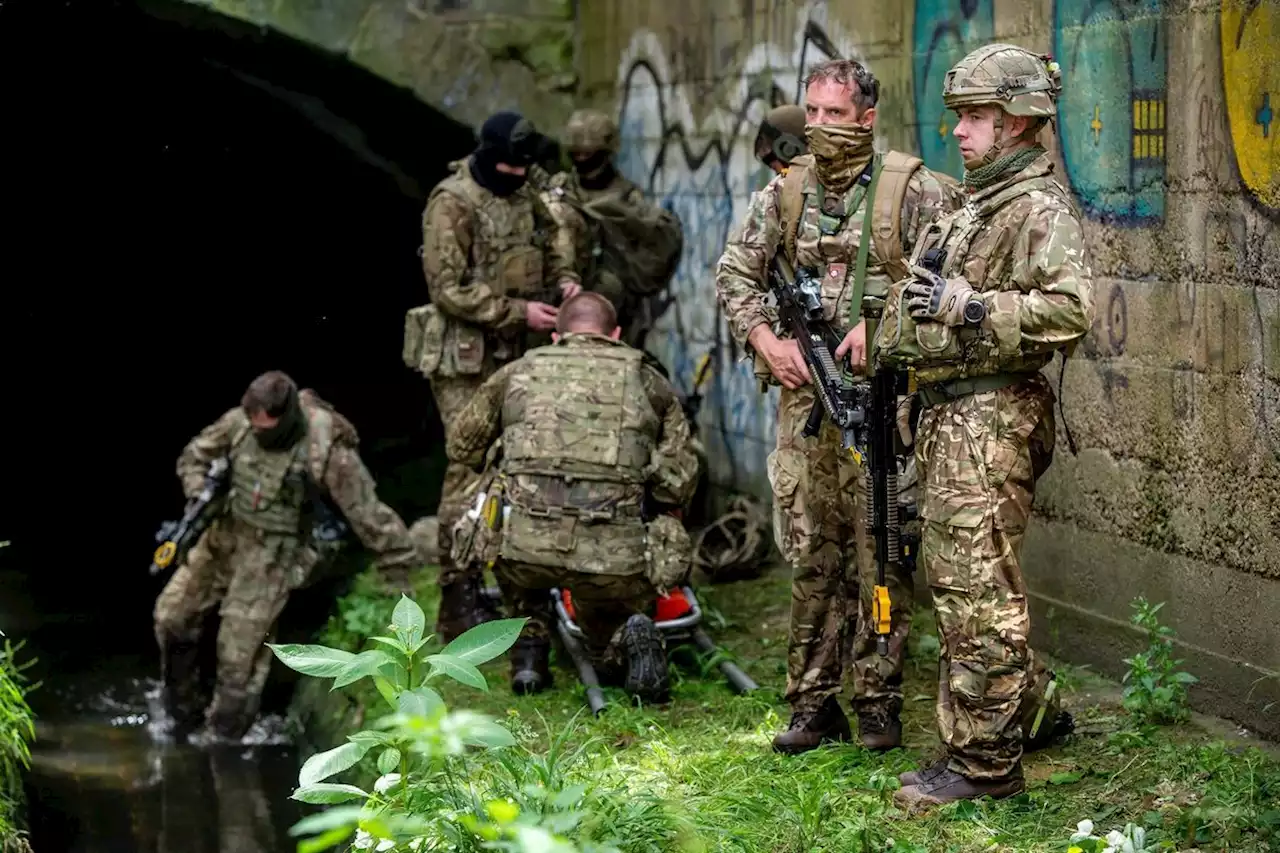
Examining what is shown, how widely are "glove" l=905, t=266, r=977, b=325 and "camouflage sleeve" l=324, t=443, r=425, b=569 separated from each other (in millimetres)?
4317

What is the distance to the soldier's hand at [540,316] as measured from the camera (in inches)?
323

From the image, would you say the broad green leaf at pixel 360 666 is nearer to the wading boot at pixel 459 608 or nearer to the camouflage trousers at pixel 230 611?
the wading boot at pixel 459 608

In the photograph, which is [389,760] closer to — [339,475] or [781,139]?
[781,139]

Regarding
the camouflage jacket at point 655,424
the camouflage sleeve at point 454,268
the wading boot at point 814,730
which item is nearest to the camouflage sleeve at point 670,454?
the camouflage jacket at point 655,424

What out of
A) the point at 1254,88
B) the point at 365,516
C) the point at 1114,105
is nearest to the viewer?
the point at 1254,88

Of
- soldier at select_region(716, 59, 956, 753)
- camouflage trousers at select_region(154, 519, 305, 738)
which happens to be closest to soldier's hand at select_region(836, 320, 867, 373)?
soldier at select_region(716, 59, 956, 753)

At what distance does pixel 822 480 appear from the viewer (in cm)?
562

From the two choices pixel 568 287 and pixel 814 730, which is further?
pixel 568 287

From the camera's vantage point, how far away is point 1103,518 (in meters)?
6.35

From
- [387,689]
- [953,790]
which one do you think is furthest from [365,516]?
[387,689]

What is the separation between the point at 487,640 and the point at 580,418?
103 inches

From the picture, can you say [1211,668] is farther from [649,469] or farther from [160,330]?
[160,330]

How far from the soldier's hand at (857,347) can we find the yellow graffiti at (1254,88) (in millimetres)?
1243

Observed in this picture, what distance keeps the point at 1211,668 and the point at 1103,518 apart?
0.78 m
